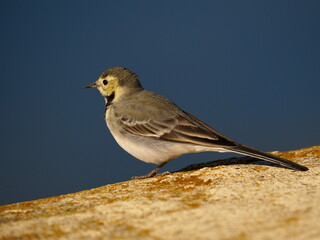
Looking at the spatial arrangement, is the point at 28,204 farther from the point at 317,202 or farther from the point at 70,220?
the point at 317,202

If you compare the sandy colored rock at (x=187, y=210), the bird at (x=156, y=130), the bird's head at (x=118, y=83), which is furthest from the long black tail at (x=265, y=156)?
the bird's head at (x=118, y=83)

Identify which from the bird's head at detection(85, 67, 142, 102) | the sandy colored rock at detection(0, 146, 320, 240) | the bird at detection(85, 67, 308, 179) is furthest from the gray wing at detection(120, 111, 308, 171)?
the bird's head at detection(85, 67, 142, 102)

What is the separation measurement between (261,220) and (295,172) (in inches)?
95.9

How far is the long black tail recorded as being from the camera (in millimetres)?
5363

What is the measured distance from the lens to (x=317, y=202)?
11.9ft

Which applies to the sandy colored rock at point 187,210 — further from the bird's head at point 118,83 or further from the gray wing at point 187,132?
the bird's head at point 118,83

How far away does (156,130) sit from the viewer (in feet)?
22.0

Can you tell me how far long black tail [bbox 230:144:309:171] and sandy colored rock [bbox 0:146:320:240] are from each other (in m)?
0.11

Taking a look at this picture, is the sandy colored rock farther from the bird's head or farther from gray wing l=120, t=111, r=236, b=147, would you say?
the bird's head

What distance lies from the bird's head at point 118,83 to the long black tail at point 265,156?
321cm

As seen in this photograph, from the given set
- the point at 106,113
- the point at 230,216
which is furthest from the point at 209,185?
the point at 106,113

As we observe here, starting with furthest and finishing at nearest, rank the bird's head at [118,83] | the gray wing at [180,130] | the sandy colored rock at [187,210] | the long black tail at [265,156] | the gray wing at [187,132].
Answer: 1. the bird's head at [118,83]
2. the gray wing at [180,130]
3. the gray wing at [187,132]
4. the long black tail at [265,156]
5. the sandy colored rock at [187,210]

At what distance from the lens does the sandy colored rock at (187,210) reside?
10.1ft

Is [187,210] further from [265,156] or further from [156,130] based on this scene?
[156,130]
